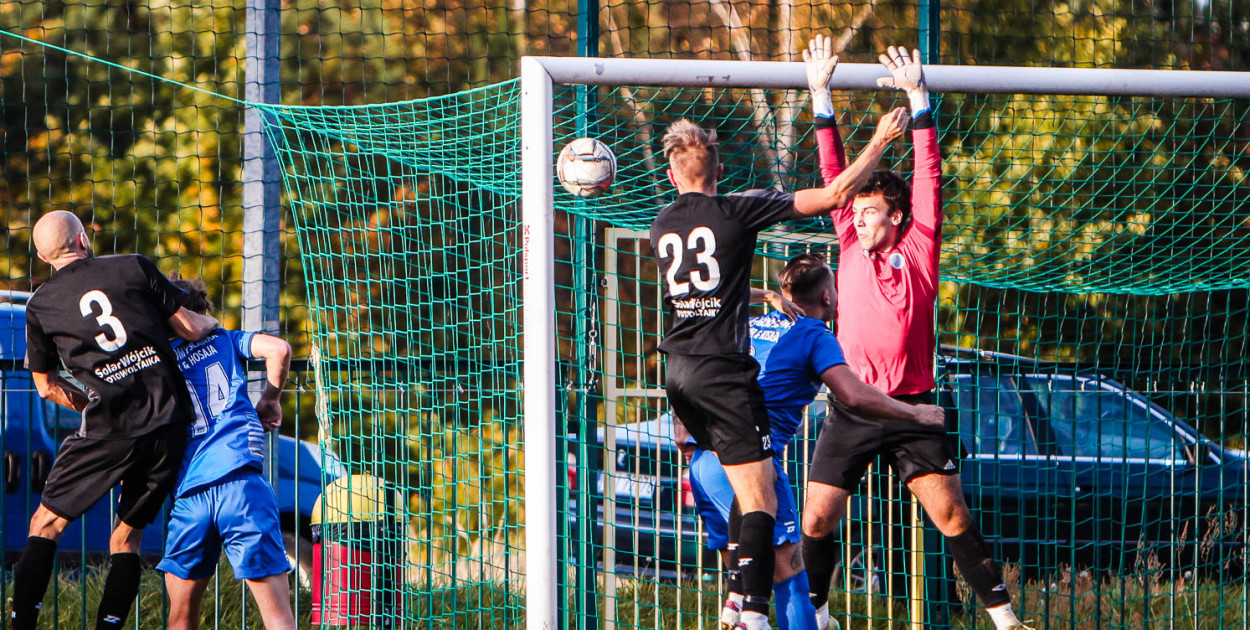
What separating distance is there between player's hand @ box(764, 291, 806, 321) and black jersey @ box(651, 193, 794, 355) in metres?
0.44

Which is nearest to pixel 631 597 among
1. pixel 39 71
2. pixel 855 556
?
pixel 855 556

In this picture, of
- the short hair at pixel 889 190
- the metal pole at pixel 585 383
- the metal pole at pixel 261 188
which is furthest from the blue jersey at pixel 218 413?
the short hair at pixel 889 190

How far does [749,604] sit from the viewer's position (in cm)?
435

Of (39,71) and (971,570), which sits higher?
(39,71)

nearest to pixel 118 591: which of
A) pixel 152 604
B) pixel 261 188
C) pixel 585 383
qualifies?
pixel 152 604

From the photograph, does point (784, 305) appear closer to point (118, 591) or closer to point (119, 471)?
point (119, 471)

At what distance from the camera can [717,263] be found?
174 inches

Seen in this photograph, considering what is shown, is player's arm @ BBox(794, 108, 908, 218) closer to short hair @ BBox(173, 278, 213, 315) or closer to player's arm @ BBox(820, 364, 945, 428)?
player's arm @ BBox(820, 364, 945, 428)

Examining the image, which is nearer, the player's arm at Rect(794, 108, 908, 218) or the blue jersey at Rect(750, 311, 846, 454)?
the player's arm at Rect(794, 108, 908, 218)

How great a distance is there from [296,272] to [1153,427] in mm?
8176

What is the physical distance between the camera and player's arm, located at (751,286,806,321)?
4871 millimetres

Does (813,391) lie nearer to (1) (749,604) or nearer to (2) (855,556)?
(1) (749,604)

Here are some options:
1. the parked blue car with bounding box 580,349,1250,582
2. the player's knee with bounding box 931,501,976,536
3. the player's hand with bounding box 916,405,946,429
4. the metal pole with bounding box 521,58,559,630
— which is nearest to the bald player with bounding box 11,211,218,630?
the metal pole with bounding box 521,58,559,630

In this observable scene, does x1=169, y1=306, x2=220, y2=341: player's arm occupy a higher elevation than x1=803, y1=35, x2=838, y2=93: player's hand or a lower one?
lower
